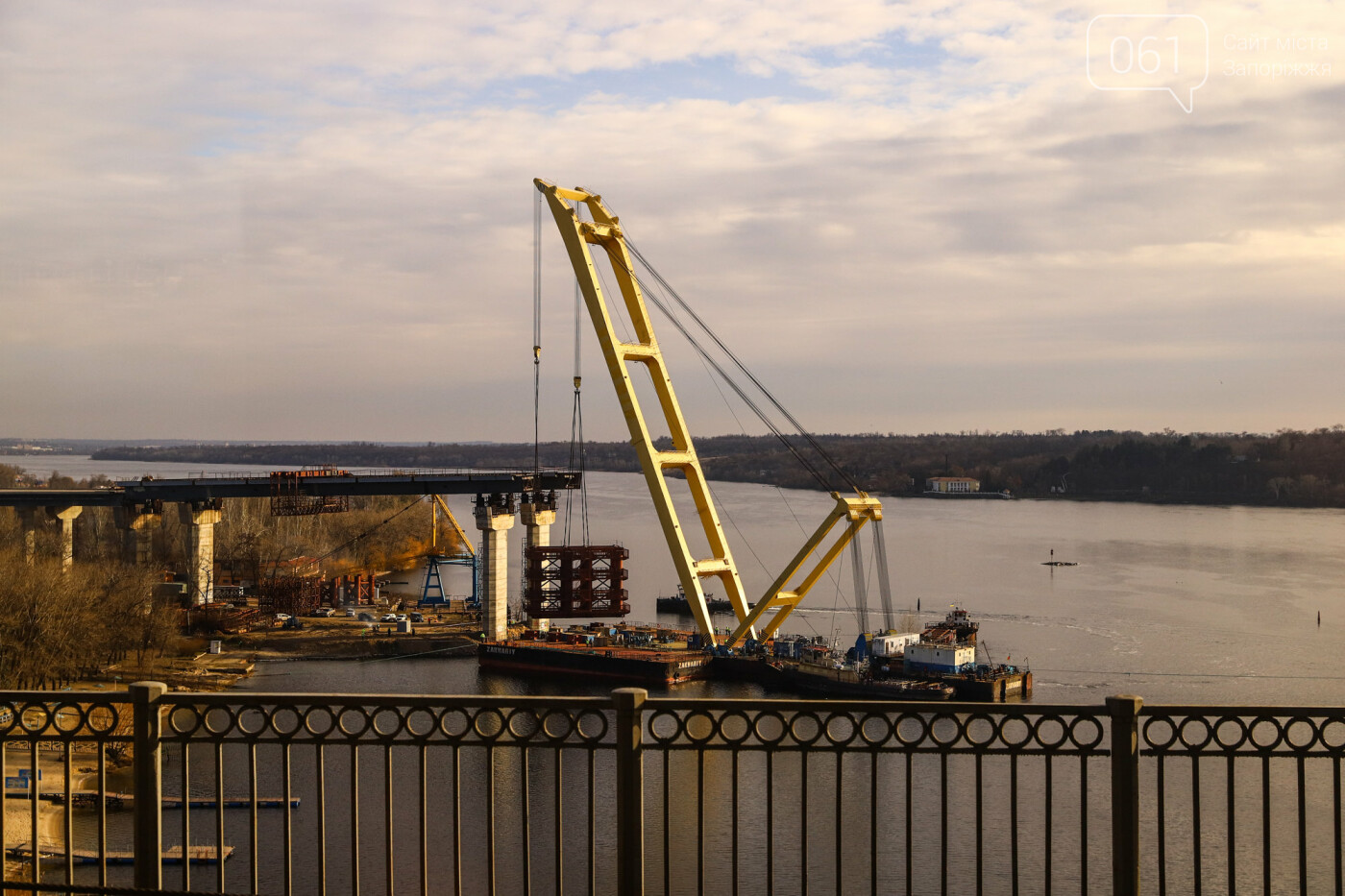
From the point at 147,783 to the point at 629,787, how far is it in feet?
4.47

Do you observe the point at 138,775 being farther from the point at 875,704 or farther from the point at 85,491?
the point at 85,491

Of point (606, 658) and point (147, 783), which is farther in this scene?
point (606, 658)

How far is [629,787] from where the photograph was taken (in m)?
3.42

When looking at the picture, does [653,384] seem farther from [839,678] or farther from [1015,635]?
[1015,635]

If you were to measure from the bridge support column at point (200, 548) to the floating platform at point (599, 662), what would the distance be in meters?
8.80

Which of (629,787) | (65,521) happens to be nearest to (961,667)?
(629,787)

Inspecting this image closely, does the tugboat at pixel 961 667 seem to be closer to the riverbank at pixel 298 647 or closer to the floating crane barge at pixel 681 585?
the floating crane barge at pixel 681 585

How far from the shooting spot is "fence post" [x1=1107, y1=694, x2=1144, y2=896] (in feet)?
10.7

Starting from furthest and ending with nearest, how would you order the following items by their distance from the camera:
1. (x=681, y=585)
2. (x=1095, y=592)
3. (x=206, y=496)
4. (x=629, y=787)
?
(x=1095, y=592)
(x=206, y=496)
(x=681, y=585)
(x=629, y=787)

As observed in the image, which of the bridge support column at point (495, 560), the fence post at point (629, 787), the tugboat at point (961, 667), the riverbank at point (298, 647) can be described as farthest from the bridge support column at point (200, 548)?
the fence post at point (629, 787)

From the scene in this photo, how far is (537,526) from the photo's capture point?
96.7ft

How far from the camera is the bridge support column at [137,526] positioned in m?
32.7

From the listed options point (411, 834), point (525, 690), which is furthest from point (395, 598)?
point (411, 834)

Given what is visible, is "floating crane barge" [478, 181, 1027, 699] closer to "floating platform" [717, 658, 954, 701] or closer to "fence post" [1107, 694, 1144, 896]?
"floating platform" [717, 658, 954, 701]
